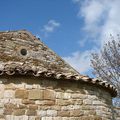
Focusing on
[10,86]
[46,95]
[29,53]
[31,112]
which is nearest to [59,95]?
[46,95]

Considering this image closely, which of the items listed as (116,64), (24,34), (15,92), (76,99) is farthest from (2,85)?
(116,64)

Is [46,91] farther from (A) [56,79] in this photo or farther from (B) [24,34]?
(B) [24,34]

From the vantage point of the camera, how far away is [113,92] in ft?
28.5

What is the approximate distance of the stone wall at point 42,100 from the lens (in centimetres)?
675

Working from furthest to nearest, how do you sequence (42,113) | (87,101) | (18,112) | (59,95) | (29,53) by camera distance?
1. (29,53)
2. (87,101)
3. (59,95)
4. (42,113)
5. (18,112)

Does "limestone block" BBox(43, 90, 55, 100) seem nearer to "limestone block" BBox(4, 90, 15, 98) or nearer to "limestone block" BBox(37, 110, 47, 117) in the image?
"limestone block" BBox(37, 110, 47, 117)

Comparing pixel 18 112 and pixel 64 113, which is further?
pixel 64 113

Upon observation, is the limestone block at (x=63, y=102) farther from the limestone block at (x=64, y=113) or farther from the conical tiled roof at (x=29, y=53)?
the conical tiled roof at (x=29, y=53)

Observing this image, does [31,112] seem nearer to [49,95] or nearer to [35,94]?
[35,94]

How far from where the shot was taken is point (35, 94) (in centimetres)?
689

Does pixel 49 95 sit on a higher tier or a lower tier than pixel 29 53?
lower

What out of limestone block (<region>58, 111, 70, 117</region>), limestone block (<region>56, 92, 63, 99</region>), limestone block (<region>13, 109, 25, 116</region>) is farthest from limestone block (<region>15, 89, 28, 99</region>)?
limestone block (<region>58, 111, 70, 117</region>)

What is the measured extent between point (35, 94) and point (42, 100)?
219mm

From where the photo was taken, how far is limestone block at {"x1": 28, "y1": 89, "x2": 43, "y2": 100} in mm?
6859
